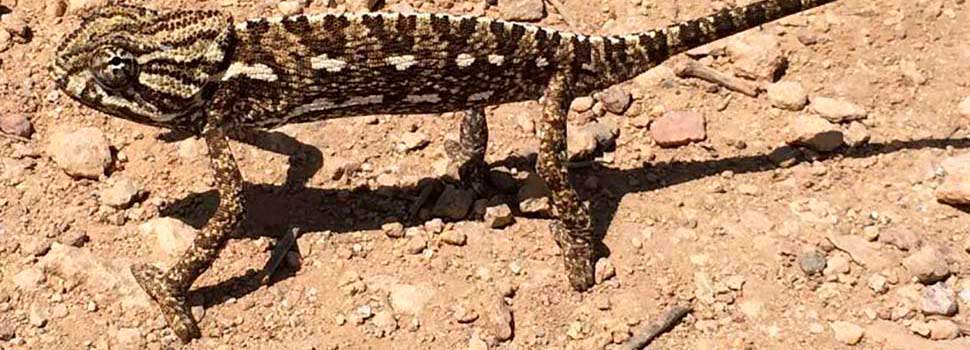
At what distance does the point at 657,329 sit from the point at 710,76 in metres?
1.90

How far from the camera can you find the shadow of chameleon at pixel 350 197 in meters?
5.73

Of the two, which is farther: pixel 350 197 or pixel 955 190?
pixel 350 197

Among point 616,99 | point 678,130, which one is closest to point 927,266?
point 678,130

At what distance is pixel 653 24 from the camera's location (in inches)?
272

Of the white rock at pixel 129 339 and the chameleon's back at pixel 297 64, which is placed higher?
the chameleon's back at pixel 297 64

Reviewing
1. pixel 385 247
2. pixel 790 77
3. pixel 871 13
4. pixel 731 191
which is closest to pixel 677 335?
pixel 731 191

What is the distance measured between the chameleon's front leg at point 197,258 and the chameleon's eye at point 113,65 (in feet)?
1.82

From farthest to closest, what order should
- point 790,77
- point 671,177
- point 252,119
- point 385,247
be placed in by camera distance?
point 790,77, point 671,177, point 385,247, point 252,119

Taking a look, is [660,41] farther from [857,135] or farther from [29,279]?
[29,279]

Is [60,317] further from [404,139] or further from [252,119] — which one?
[404,139]

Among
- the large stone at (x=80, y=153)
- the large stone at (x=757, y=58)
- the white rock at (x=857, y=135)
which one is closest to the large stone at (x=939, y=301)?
the white rock at (x=857, y=135)

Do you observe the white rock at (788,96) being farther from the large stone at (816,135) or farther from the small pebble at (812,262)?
the small pebble at (812,262)

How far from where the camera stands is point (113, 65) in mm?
4676

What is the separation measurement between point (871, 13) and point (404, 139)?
121 inches
